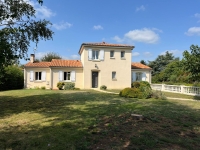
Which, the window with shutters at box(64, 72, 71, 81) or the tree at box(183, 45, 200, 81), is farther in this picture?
the window with shutters at box(64, 72, 71, 81)

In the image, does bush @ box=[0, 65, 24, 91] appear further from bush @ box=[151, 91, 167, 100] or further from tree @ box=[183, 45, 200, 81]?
tree @ box=[183, 45, 200, 81]

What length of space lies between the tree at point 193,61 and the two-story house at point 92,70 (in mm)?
11848

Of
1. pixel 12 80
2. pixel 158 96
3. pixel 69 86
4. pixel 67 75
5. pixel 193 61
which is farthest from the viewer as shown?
pixel 67 75

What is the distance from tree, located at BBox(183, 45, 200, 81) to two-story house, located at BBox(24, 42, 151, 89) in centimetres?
1185

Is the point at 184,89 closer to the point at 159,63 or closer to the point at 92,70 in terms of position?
the point at 92,70

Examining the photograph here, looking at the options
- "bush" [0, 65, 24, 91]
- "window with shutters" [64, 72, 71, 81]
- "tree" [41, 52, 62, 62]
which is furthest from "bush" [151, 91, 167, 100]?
"tree" [41, 52, 62, 62]

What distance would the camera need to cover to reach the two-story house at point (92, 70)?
23.8 metres

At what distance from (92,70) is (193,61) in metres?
14.2

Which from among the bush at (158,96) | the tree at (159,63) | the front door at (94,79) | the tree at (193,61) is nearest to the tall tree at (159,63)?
the tree at (159,63)

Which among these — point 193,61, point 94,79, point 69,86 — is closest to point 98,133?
point 193,61

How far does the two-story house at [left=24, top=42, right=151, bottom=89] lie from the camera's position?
2380 cm

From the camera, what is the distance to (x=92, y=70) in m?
24.2

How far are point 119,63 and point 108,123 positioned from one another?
782 inches

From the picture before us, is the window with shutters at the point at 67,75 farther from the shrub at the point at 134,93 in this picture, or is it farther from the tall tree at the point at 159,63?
the tall tree at the point at 159,63
